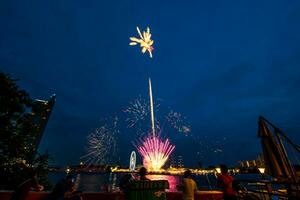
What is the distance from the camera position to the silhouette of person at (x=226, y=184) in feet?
23.9

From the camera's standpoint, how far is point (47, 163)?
12531mm

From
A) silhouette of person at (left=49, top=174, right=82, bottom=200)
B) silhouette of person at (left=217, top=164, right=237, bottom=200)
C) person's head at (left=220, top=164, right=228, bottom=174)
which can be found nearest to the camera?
silhouette of person at (left=49, top=174, right=82, bottom=200)

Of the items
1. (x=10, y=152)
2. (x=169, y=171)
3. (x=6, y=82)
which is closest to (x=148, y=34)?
(x=6, y=82)

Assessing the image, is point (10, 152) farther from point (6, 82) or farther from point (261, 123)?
point (261, 123)

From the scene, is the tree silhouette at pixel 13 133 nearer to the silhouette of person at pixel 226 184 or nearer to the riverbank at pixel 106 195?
the riverbank at pixel 106 195

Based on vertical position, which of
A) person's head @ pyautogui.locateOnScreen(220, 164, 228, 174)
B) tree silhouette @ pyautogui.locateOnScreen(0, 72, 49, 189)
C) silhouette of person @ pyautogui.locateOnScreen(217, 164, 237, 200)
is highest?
tree silhouette @ pyautogui.locateOnScreen(0, 72, 49, 189)

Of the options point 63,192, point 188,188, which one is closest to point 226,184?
point 188,188

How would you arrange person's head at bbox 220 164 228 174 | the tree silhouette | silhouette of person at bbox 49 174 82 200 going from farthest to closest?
the tree silhouette < person's head at bbox 220 164 228 174 < silhouette of person at bbox 49 174 82 200

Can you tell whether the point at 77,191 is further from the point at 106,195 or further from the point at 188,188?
the point at 188,188

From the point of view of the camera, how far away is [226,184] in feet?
24.3

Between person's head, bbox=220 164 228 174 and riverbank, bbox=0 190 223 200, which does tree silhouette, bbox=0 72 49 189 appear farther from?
person's head, bbox=220 164 228 174

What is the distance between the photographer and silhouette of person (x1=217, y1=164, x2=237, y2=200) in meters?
7.29

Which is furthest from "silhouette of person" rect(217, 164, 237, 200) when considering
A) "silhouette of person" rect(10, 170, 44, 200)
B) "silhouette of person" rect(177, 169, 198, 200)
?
"silhouette of person" rect(10, 170, 44, 200)

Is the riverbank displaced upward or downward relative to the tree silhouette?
downward
